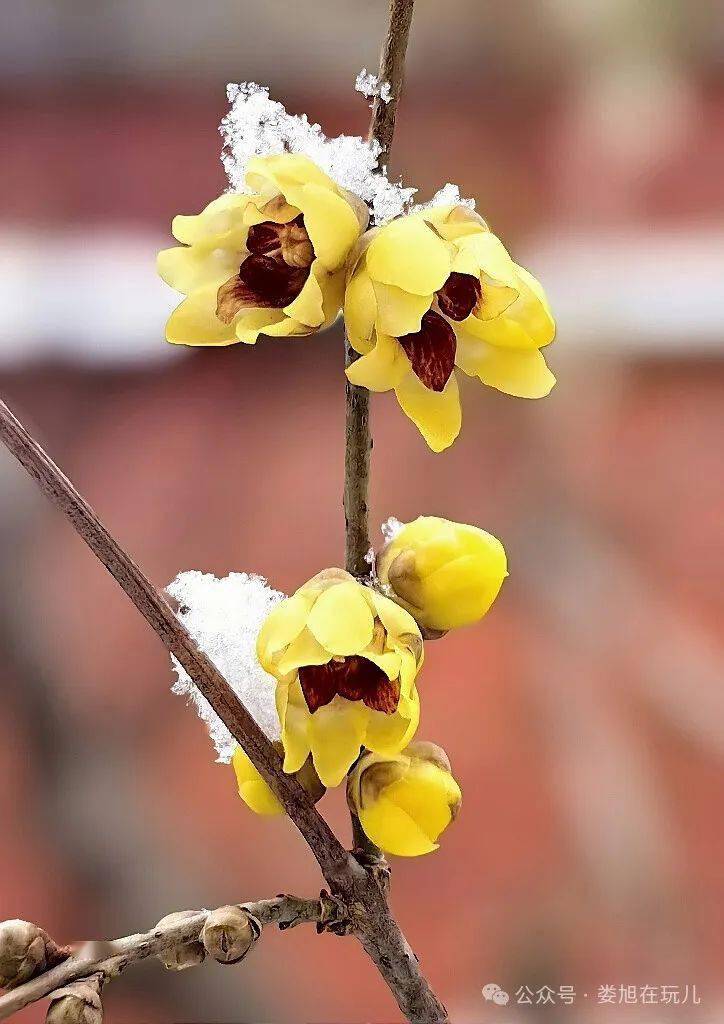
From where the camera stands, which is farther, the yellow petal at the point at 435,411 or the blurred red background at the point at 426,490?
the blurred red background at the point at 426,490

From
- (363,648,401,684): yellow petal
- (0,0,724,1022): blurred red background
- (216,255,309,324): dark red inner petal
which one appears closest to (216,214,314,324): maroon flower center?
(216,255,309,324): dark red inner petal

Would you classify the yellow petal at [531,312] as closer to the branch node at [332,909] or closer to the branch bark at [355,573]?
the branch bark at [355,573]

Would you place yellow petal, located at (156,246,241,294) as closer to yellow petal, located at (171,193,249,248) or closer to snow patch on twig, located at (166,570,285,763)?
yellow petal, located at (171,193,249,248)

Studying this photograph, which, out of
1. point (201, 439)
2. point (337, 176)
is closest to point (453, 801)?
point (337, 176)

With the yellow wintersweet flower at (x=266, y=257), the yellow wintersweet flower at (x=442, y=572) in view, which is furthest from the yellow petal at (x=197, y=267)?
the yellow wintersweet flower at (x=442, y=572)

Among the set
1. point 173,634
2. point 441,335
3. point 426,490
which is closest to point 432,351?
point 441,335

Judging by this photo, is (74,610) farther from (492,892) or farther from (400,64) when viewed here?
(400,64)
